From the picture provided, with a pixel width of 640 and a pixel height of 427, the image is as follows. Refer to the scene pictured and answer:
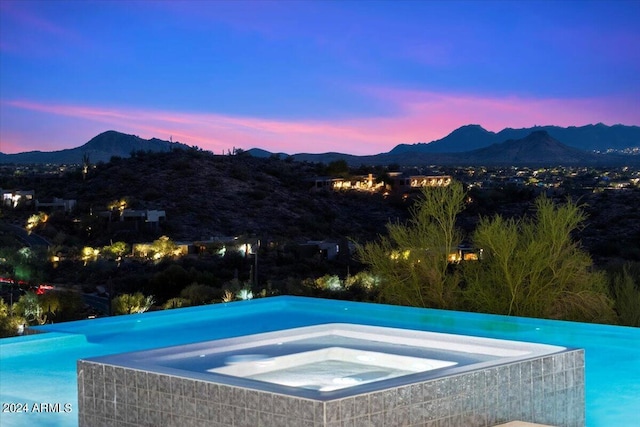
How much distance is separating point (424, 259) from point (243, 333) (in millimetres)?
2469

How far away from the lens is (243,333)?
7.89 m

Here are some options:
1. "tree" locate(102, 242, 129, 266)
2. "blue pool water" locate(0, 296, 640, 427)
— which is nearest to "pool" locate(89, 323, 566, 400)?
"blue pool water" locate(0, 296, 640, 427)

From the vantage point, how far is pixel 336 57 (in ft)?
90.8

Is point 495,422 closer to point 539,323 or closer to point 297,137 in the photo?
point 539,323

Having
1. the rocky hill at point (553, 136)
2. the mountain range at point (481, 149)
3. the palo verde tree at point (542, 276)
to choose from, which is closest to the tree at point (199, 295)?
the palo verde tree at point (542, 276)

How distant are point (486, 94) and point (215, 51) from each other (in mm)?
8354

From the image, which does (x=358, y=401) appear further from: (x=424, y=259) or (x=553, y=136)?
(x=553, y=136)

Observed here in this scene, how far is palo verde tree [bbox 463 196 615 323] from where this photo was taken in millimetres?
8797

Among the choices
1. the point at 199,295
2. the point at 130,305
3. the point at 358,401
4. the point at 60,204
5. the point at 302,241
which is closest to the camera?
the point at 358,401

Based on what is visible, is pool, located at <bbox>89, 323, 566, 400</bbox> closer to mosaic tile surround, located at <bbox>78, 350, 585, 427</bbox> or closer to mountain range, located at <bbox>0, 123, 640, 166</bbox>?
mosaic tile surround, located at <bbox>78, 350, 585, 427</bbox>

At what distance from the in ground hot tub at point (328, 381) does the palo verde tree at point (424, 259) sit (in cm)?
452

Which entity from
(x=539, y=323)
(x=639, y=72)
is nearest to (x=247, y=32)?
(x=639, y=72)

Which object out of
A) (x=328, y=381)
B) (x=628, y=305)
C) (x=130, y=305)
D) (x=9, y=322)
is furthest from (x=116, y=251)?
(x=328, y=381)

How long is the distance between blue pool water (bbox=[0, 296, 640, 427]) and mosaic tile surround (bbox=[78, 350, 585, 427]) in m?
0.83
